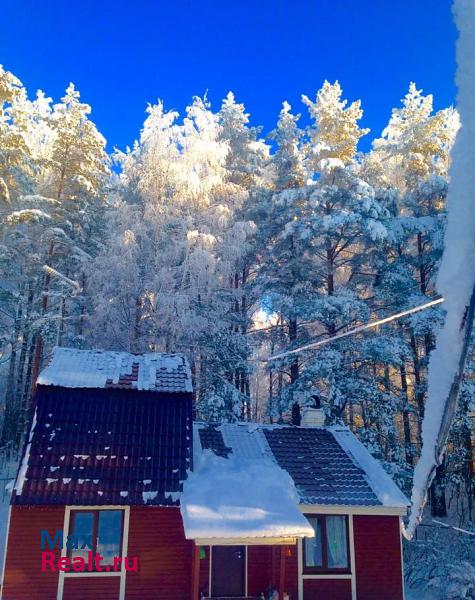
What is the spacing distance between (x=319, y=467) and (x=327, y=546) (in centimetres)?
169

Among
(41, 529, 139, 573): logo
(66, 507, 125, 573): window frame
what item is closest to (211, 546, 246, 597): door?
(41, 529, 139, 573): logo

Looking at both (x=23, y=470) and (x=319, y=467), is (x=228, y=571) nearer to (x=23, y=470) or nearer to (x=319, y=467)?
(x=319, y=467)

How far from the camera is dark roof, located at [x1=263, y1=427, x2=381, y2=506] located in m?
9.86

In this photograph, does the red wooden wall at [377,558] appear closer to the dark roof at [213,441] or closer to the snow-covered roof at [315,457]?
the snow-covered roof at [315,457]

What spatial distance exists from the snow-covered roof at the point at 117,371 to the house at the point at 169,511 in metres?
0.05

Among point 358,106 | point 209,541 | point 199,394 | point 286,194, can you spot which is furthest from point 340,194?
Answer: point 209,541

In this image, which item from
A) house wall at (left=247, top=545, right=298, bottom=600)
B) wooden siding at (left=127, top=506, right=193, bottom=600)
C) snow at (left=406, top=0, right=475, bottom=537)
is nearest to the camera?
snow at (left=406, top=0, right=475, bottom=537)

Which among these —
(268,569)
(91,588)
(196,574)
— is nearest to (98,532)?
(91,588)

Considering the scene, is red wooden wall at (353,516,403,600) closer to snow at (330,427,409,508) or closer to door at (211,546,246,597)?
snow at (330,427,409,508)

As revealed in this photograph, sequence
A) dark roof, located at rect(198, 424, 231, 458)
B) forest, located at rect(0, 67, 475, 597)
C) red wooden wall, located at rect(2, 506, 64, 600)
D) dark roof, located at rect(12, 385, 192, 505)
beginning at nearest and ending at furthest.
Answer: red wooden wall, located at rect(2, 506, 64, 600)
dark roof, located at rect(12, 385, 192, 505)
dark roof, located at rect(198, 424, 231, 458)
forest, located at rect(0, 67, 475, 597)

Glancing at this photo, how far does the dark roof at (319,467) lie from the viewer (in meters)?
9.86

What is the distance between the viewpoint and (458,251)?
688 millimetres

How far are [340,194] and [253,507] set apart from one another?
39.5 ft

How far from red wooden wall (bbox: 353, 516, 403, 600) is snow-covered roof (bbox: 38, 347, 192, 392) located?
497 cm
